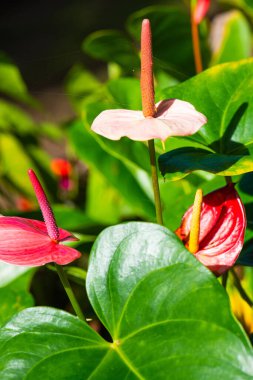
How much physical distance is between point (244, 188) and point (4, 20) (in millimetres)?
4356

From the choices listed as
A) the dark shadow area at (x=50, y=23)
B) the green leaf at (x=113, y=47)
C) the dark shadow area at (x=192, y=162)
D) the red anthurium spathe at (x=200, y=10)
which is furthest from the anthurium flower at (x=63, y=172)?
the dark shadow area at (x=50, y=23)

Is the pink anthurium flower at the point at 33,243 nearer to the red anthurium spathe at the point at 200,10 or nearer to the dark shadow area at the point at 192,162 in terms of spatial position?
the dark shadow area at the point at 192,162

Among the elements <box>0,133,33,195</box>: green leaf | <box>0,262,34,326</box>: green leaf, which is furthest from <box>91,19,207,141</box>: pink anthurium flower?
<box>0,133,33,195</box>: green leaf

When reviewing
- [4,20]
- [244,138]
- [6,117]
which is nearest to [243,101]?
[244,138]

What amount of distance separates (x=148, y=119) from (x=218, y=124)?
0.17 m

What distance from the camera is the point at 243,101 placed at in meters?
0.71

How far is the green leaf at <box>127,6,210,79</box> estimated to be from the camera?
111 cm

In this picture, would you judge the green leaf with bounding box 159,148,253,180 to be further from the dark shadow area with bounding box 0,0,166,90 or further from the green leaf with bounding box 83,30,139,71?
the dark shadow area with bounding box 0,0,166,90

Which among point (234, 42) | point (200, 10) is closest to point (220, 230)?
point (200, 10)

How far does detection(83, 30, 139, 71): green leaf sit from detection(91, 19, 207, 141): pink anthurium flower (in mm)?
552

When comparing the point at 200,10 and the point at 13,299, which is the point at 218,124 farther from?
the point at 200,10

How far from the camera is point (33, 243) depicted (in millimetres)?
551

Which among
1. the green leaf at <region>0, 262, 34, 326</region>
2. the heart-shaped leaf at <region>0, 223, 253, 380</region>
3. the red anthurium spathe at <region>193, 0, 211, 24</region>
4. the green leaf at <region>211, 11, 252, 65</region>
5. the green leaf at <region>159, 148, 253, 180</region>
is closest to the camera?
the heart-shaped leaf at <region>0, 223, 253, 380</region>

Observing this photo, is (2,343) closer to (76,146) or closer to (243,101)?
(243,101)
